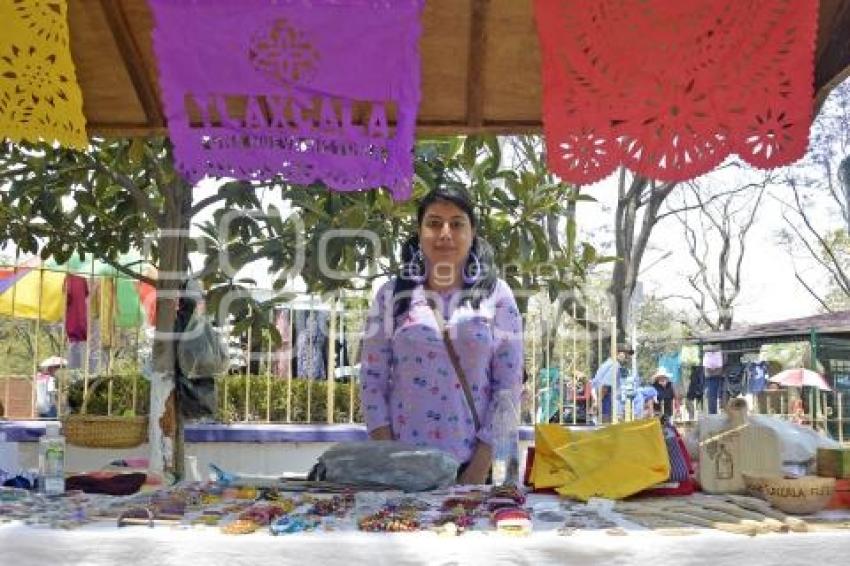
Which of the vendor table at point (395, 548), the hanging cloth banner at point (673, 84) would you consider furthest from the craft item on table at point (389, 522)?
the hanging cloth banner at point (673, 84)

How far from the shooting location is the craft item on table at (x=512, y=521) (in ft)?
4.99

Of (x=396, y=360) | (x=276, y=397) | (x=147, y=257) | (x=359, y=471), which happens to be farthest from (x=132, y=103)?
(x=276, y=397)

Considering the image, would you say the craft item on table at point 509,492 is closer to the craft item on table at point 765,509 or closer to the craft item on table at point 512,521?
the craft item on table at point 512,521

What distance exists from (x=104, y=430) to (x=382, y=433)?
3074 millimetres

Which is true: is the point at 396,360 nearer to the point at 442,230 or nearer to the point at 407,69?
the point at 442,230

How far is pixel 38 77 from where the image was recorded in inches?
91.2

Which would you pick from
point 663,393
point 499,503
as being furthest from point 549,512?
point 663,393

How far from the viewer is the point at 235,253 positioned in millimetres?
4168

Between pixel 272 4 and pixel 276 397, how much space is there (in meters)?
5.27

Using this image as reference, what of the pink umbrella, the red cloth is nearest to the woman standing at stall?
the red cloth

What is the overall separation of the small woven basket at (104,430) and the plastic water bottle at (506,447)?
11.0 ft

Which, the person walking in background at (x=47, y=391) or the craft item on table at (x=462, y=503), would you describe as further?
the person walking in background at (x=47, y=391)

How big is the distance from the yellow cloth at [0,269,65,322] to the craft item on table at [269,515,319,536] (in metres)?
6.21

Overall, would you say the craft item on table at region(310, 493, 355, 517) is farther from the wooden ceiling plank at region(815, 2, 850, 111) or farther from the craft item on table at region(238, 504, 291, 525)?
the wooden ceiling plank at region(815, 2, 850, 111)
